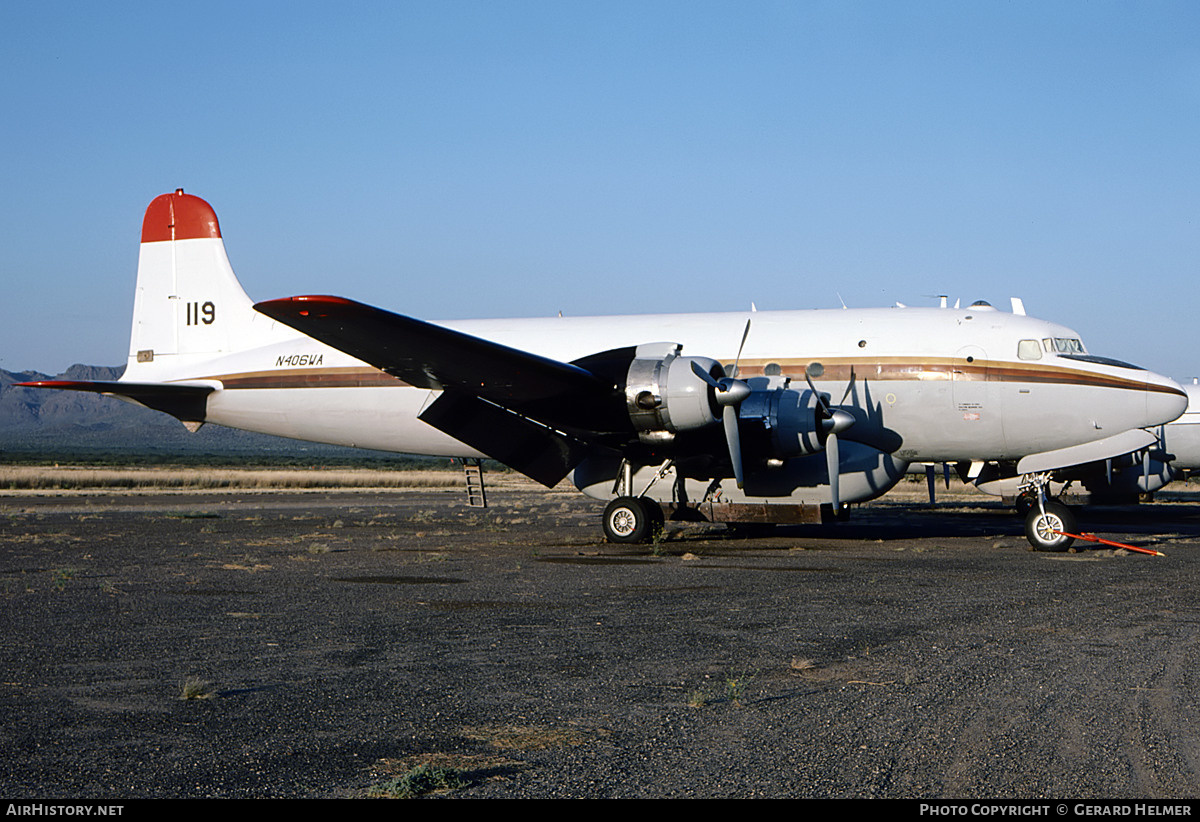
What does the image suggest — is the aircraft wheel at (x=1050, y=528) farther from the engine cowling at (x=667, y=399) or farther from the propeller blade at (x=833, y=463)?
the engine cowling at (x=667, y=399)

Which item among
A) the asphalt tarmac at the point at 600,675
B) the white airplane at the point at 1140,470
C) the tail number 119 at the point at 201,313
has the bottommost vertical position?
the asphalt tarmac at the point at 600,675

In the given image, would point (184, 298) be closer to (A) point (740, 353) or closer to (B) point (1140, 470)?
(A) point (740, 353)

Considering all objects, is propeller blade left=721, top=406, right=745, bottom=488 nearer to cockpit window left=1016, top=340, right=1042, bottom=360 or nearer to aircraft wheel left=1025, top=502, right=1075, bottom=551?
aircraft wheel left=1025, top=502, right=1075, bottom=551

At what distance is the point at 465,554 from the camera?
49.0 feet

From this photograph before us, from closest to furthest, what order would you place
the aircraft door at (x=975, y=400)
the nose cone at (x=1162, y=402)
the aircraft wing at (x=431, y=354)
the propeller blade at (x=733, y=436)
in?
the aircraft wing at (x=431, y=354)
the propeller blade at (x=733, y=436)
the nose cone at (x=1162, y=402)
the aircraft door at (x=975, y=400)

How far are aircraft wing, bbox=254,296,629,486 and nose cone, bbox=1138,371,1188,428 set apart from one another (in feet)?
25.7

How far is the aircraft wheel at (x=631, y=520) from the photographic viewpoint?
1631cm

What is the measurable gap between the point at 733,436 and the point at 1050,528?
503cm

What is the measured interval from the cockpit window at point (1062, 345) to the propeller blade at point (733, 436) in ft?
→ 17.3

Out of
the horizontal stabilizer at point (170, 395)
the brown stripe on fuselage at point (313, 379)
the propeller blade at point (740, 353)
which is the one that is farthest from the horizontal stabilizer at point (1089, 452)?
the horizontal stabilizer at point (170, 395)

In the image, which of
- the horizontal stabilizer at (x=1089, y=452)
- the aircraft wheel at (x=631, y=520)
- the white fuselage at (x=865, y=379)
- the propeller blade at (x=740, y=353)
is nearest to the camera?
the horizontal stabilizer at (x=1089, y=452)

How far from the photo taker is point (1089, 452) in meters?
15.8

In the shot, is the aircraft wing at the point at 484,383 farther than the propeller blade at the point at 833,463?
No
